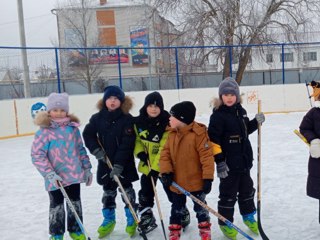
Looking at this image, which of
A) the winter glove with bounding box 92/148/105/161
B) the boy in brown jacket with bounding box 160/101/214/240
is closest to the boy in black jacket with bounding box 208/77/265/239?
the boy in brown jacket with bounding box 160/101/214/240

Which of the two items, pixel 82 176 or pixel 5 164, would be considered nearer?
pixel 82 176

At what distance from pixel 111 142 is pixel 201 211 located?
2.78 feet

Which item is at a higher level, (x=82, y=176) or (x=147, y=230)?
(x=82, y=176)

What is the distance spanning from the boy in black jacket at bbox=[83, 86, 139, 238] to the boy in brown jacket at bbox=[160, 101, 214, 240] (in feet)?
1.19

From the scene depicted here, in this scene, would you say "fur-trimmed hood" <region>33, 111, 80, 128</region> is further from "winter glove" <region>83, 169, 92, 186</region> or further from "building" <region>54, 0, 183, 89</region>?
"building" <region>54, 0, 183, 89</region>

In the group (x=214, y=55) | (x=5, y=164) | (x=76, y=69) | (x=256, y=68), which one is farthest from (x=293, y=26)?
(x=5, y=164)

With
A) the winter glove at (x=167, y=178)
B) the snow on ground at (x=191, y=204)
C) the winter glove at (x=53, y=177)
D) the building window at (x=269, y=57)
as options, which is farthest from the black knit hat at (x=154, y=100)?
the building window at (x=269, y=57)

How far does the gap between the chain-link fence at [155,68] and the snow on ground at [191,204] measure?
463cm

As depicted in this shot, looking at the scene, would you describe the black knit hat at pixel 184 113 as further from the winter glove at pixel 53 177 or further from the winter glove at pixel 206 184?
the winter glove at pixel 53 177

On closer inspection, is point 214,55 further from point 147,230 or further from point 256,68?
point 147,230

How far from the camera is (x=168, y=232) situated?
3143 mm

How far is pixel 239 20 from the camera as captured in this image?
49.5 ft

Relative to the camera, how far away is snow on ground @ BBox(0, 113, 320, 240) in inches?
124

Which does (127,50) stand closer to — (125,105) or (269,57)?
(269,57)
